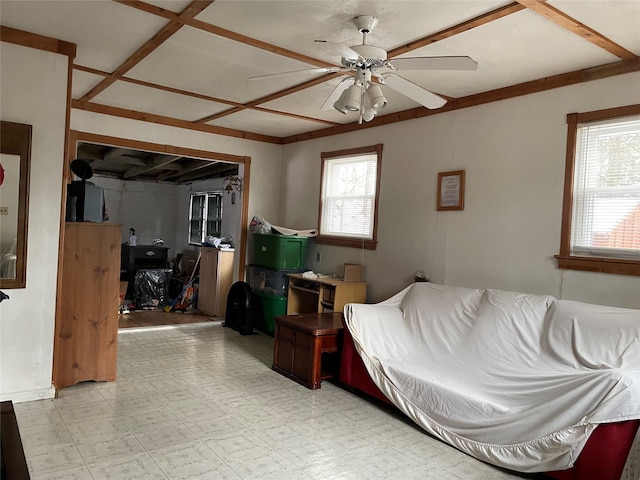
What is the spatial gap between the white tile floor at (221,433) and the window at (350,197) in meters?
1.83

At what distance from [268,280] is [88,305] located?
8.38 ft

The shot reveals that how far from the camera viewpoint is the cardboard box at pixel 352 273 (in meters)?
5.11

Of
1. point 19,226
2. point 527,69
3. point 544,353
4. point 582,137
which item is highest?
point 527,69

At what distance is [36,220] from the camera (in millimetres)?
3438

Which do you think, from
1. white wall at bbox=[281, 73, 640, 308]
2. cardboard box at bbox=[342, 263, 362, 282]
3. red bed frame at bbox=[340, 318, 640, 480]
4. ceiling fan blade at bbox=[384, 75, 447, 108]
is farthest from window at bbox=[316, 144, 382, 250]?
red bed frame at bbox=[340, 318, 640, 480]

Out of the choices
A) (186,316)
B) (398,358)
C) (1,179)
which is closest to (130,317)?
(186,316)

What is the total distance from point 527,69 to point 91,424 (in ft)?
12.7

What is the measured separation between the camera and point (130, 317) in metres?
6.51

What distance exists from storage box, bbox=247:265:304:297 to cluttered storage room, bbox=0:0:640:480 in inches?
30.7

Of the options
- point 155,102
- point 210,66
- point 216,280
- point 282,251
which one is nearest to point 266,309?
point 282,251

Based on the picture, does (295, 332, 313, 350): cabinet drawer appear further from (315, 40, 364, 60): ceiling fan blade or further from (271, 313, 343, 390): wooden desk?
(315, 40, 364, 60): ceiling fan blade

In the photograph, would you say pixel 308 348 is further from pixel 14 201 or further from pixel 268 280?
pixel 14 201

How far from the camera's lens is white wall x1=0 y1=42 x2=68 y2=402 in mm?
3334

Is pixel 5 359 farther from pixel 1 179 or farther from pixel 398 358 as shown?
pixel 398 358
